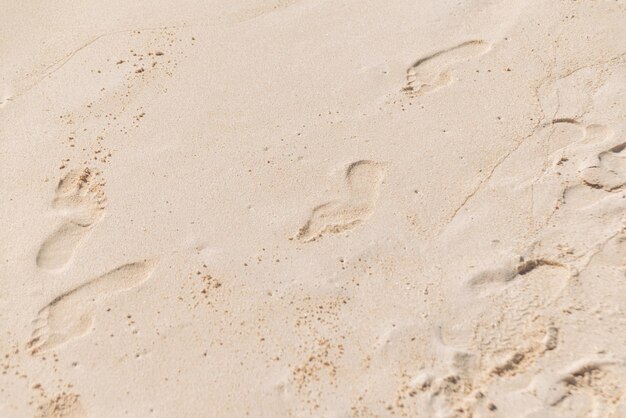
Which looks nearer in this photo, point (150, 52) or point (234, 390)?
point (234, 390)

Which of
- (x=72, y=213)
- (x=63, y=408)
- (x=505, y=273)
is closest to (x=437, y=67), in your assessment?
(x=505, y=273)

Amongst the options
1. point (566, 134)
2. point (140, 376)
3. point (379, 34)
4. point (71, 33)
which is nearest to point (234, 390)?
point (140, 376)

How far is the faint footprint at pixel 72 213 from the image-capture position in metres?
2.39

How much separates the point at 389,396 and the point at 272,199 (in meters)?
0.89

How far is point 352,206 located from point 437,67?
2.86 ft

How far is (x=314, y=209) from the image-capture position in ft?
8.11

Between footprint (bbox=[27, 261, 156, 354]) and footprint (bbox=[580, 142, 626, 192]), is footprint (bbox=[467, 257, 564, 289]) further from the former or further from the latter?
footprint (bbox=[27, 261, 156, 354])

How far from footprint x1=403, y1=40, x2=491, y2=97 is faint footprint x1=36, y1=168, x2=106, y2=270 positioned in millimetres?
1368

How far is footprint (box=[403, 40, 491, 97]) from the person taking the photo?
285cm

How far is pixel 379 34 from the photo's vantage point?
309cm

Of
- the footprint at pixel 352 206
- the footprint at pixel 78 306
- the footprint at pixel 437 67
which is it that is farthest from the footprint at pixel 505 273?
the footprint at pixel 78 306

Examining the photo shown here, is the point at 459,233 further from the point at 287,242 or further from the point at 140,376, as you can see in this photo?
the point at 140,376

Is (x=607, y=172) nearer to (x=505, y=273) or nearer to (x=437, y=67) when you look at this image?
(x=505, y=273)

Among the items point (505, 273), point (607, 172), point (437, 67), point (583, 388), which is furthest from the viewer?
point (437, 67)
